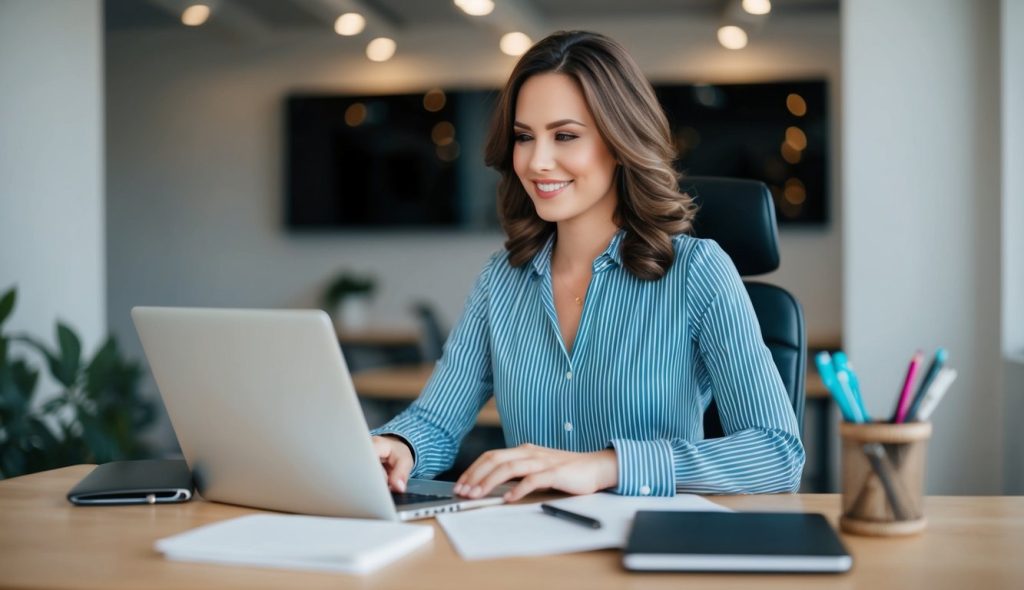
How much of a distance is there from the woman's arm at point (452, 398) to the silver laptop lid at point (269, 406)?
1.15 ft

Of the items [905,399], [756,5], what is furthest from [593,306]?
[756,5]

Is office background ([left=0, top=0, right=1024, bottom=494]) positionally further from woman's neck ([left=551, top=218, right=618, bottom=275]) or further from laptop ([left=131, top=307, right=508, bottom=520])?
laptop ([left=131, top=307, right=508, bottom=520])

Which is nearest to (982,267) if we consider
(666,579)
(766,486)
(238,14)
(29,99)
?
(766,486)

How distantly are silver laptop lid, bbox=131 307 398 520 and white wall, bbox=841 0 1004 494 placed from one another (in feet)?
8.34

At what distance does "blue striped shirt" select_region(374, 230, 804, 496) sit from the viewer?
144cm

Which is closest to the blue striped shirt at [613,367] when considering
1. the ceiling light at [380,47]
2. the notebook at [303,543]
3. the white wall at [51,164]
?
the notebook at [303,543]

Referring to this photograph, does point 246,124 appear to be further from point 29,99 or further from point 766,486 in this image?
point 766,486

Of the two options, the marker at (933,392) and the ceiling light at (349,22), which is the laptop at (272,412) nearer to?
the marker at (933,392)

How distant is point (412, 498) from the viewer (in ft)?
3.97

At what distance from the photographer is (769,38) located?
5.55m

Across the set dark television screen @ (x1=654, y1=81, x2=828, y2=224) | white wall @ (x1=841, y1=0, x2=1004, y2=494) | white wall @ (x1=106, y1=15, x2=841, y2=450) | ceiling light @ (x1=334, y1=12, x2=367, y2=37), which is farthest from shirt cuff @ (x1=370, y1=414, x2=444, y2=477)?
white wall @ (x1=106, y1=15, x2=841, y2=450)

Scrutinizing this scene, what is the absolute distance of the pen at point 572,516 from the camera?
41.5 inches

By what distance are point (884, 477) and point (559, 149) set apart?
0.75 m

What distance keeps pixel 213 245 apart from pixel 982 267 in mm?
4474
